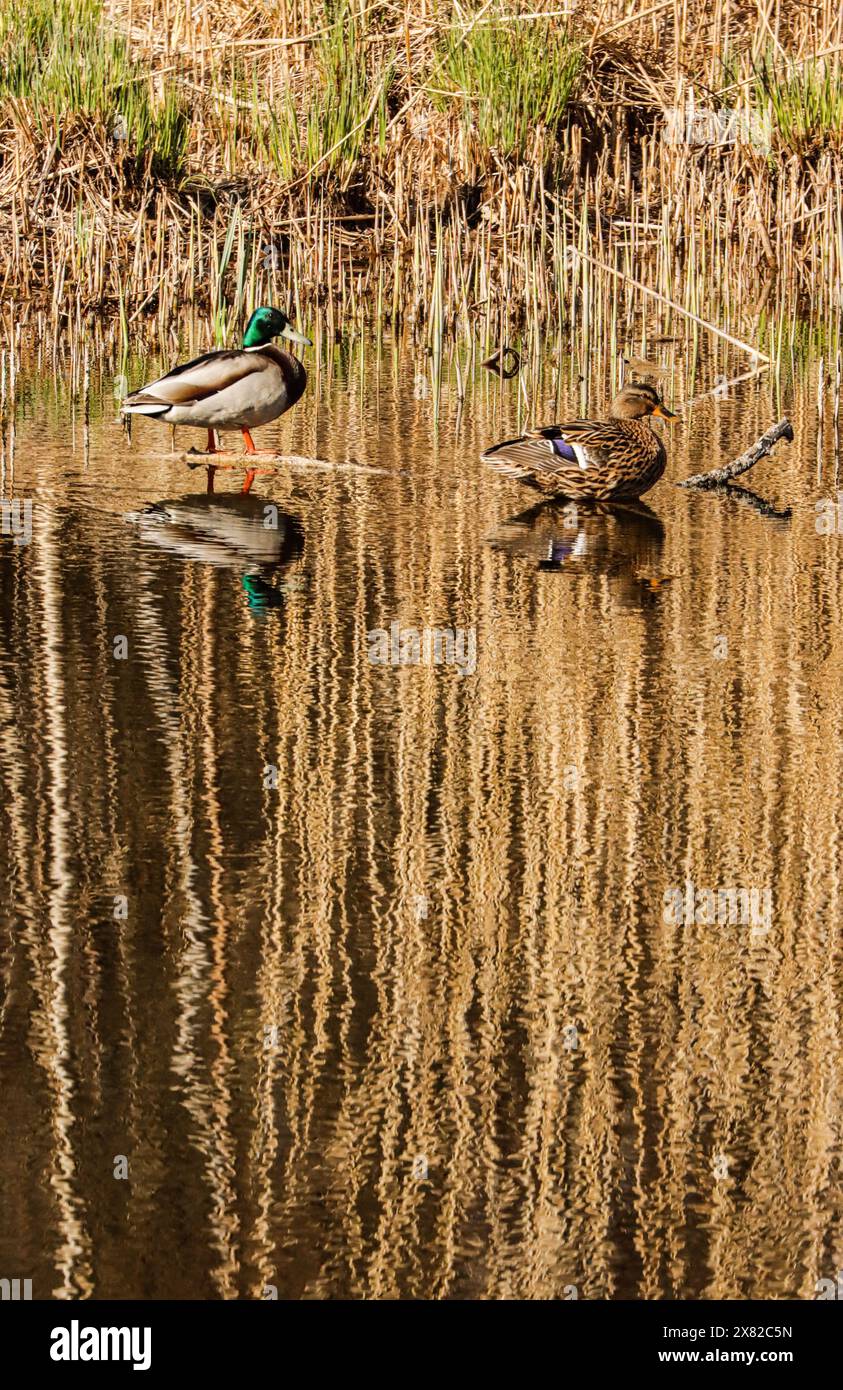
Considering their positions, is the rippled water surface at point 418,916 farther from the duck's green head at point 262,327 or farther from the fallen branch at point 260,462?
the duck's green head at point 262,327

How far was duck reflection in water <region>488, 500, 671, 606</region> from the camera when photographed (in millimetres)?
6395

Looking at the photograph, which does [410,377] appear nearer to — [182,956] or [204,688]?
[204,688]

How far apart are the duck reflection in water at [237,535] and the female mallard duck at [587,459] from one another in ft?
2.92

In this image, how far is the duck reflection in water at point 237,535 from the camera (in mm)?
6262

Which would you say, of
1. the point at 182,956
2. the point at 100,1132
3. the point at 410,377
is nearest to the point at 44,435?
the point at 410,377

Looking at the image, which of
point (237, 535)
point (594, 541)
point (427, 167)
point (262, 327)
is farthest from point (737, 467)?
point (427, 167)

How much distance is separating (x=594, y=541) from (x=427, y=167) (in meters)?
8.63

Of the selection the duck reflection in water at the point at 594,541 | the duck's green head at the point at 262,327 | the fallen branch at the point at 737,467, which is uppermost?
the duck's green head at the point at 262,327

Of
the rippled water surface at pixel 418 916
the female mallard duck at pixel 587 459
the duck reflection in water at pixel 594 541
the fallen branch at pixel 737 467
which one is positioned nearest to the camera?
the rippled water surface at pixel 418 916

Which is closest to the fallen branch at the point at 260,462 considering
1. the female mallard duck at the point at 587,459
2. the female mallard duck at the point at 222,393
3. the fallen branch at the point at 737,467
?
the female mallard duck at the point at 222,393

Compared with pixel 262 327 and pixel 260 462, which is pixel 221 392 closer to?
pixel 260 462

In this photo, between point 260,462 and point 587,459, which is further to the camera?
point 260,462

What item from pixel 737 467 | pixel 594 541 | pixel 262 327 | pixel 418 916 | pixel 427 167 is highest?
pixel 427 167

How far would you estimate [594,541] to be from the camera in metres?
6.96
